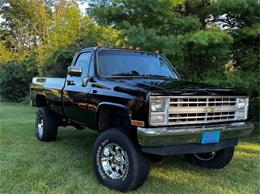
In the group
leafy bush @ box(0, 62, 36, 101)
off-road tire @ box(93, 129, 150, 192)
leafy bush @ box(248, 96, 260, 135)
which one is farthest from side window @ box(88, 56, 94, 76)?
leafy bush @ box(0, 62, 36, 101)

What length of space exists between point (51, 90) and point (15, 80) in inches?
517

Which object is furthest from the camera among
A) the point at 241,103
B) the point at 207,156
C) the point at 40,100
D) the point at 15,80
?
the point at 15,80

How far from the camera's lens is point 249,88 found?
7.79 meters

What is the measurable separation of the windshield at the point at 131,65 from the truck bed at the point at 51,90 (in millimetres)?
1182

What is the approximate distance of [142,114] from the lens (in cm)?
415

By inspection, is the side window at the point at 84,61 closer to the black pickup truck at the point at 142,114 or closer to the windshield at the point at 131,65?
the black pickup truck at the point at 142,114

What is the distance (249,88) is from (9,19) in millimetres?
25113

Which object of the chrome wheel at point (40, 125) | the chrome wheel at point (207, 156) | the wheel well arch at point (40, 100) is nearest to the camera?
the chrome wheel at point (207, 156)

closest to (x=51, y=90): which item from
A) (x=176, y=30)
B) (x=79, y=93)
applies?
(x=79, y=93)

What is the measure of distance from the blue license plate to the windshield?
5.18ft

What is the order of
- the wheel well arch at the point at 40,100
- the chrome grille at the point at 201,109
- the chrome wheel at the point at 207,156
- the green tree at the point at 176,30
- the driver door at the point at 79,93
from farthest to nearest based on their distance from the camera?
the green tree at the point at 176,30
the wheel well arch at the point at 40,100
the chrome wheel at the point at 207,156
the driver door at the point at 79,93
the chrome grille at the point at 201,109

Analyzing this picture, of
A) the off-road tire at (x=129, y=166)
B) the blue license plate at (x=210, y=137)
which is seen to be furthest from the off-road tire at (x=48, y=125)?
the blue license plate at (x=210, y=137)

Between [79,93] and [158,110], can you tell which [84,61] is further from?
[158,110]

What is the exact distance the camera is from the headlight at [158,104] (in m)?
4.14
